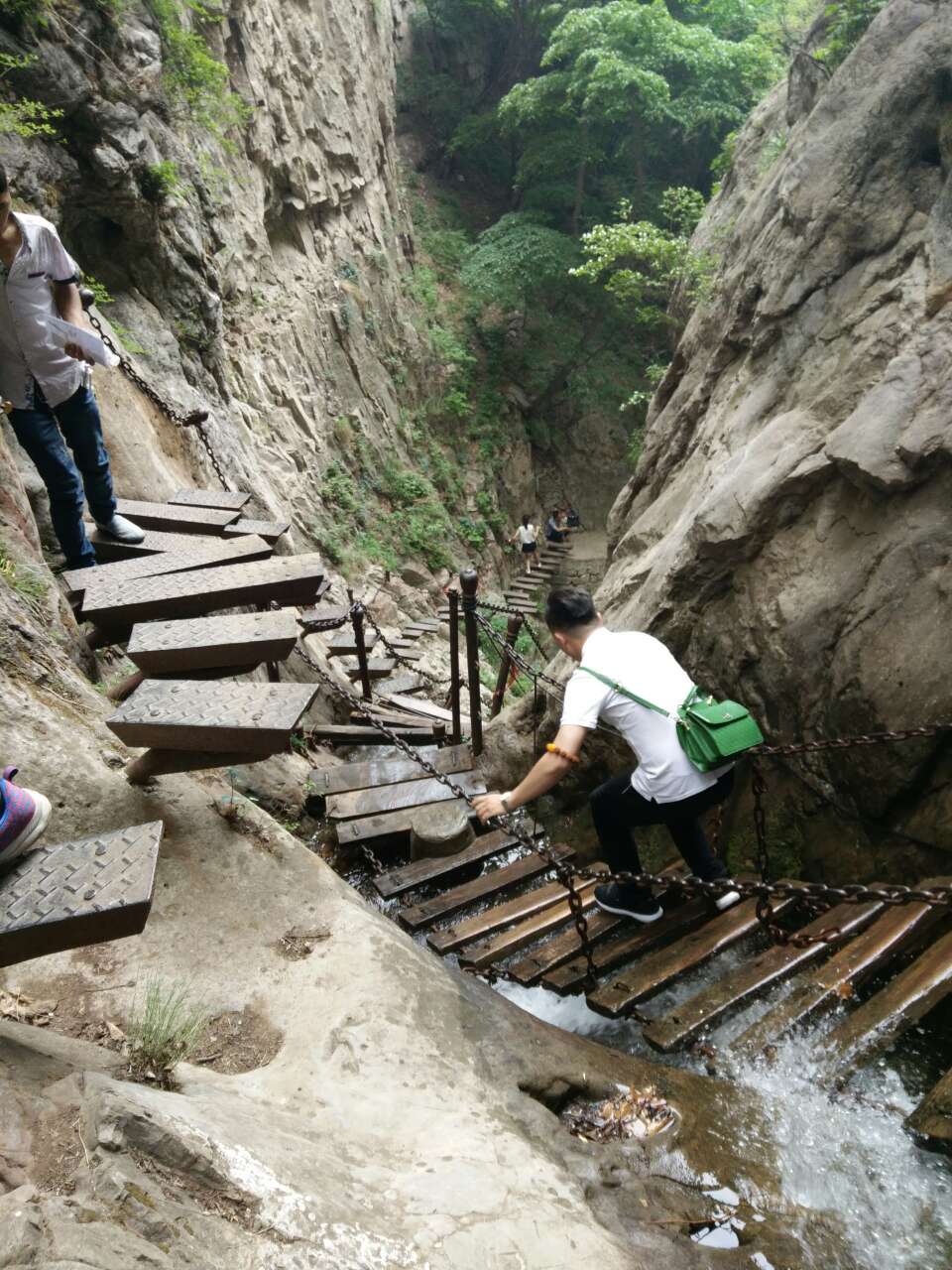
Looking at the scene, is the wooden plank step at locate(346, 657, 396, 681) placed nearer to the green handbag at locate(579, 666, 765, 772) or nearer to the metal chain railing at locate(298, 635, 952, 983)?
the metal chain railing at locate(298, 635, 952, 983)

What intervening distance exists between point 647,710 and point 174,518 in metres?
4.02

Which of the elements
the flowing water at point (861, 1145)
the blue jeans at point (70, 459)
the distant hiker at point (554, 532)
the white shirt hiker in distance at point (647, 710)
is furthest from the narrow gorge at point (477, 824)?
the distant hiker at point (554, 532)

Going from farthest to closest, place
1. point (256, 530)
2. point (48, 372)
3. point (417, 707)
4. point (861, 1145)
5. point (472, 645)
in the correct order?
point (417, 707), point (472, 645), point (256, 530), point (48, 372), point (861, 1145)

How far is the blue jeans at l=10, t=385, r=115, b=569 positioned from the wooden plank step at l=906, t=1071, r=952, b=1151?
5.26 metres

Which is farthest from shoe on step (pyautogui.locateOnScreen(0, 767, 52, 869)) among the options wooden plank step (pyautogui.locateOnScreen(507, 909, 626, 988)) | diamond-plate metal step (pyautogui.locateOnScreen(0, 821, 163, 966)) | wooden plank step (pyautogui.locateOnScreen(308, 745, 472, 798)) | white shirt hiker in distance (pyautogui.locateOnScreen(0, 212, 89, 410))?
wooden plank step (pyautogui.locateOnScreen(308, 745, 472, 798))

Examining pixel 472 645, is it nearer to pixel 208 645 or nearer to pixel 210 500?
pixel 210 500

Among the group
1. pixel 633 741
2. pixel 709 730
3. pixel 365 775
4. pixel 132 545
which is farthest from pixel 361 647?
pixel 709 730

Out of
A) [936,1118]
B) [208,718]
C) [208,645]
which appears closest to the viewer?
[936,1118]

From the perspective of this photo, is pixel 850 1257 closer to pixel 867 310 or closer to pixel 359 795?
pixel 359 795

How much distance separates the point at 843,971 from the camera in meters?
3.24

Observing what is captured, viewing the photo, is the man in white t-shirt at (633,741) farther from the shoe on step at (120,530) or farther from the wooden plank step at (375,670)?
the wooden plank step at (375,670)

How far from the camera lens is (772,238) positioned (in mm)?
7086

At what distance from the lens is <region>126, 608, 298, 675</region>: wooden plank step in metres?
3.77

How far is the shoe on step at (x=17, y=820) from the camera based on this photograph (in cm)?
221
